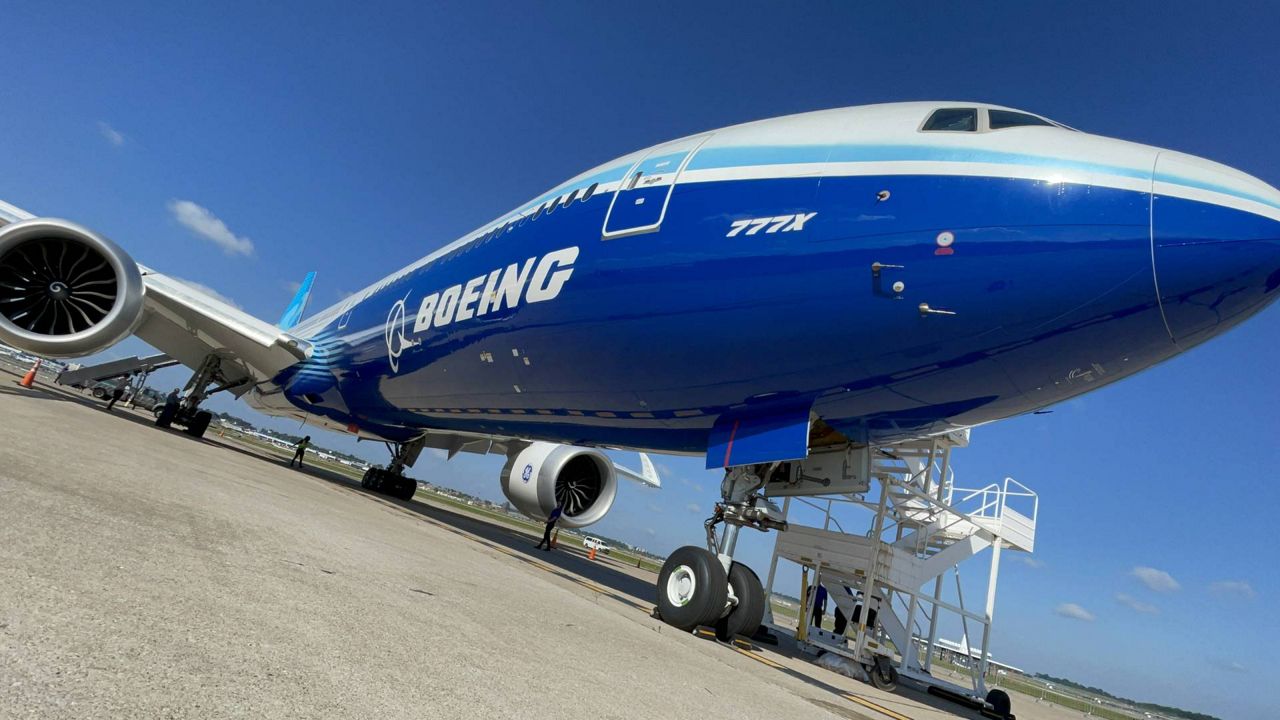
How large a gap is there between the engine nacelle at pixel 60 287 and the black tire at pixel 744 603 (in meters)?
9.82

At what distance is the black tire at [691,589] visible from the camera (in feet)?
19.0

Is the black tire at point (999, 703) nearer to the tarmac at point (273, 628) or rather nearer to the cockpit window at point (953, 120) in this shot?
the tarmac at point (273, 628)

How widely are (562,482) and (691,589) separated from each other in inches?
283

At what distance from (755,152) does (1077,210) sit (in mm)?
2536

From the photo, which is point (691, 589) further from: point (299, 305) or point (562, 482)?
point (299, 305)

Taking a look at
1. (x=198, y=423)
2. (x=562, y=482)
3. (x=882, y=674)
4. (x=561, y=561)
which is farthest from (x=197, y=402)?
(x=882, y=674)

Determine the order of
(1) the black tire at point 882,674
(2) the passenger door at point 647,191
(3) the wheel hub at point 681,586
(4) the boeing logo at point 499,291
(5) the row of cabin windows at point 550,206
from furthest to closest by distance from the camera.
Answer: (1) the black tire at point 882,674 < (5) the row of cabin windows at point 550,206 < (4) the boeing logo at point 499,291 < (2) the passenger door at point 647,191 < (3) the wheel hub at point 681,586

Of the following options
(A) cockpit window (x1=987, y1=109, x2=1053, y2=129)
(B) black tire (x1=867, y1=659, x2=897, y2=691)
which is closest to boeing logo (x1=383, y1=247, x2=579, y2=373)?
(A) cockpit window (x1=987, y1=109, x2=1053, y2=129)

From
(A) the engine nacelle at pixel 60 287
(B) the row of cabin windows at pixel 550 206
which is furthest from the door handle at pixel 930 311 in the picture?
(A) the engine nacelle at pixel 60 287

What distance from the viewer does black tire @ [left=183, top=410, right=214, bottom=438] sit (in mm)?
14664

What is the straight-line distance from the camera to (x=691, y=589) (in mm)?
5957

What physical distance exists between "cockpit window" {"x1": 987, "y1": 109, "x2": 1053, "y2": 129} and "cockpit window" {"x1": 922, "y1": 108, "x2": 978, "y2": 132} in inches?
4.6

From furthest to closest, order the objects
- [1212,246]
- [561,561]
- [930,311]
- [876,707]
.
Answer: [561,561]
[876,707]
[930,311]
[1212,246]

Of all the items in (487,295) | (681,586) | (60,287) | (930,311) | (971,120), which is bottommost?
(681,586)
